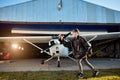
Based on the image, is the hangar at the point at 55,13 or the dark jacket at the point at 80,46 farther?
the hangar at the point at 55,13

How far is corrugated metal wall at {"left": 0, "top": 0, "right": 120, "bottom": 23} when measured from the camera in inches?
576

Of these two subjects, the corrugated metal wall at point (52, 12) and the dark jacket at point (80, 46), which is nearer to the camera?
the dark jacket at point (80, 46)

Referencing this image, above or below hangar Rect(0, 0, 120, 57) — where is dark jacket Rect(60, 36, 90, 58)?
below

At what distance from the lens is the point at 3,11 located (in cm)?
1463

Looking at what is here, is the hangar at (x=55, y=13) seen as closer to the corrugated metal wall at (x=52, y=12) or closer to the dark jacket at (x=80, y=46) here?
the corrugated metal wall at (x=52, y=12)

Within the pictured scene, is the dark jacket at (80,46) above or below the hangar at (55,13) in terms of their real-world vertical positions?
below

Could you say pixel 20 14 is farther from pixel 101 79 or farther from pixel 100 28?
pixel 101 79

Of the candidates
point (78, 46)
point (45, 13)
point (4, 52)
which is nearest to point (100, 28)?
point (45, 13)

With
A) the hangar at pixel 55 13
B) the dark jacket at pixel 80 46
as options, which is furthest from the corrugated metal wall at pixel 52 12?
the dark jacket at pixel 80 46

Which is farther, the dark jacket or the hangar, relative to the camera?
the hangar

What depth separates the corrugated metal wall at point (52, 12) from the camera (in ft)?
48.0

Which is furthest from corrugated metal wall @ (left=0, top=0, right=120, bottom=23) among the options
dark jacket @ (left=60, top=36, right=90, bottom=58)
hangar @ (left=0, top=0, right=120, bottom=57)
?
dark jacket @ (left=60, top=36, right=90, bottom=58)

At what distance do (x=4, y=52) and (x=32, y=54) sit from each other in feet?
12.9

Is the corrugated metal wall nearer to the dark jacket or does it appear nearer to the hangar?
the hangar
